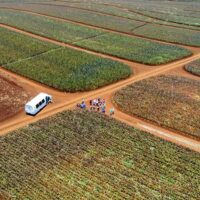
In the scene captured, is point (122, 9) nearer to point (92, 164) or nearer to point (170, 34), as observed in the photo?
point (170, 34)

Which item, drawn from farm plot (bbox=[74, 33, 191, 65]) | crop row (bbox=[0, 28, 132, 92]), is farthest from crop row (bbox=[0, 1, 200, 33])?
crop row (bbox=[0, 28, 132, 92])

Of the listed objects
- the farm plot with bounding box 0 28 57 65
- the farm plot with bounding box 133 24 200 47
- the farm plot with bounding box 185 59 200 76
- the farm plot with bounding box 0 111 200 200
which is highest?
the farm plot with bounding box 133 24 200 47

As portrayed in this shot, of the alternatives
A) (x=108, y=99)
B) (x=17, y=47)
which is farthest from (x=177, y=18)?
(x=108, y=99)

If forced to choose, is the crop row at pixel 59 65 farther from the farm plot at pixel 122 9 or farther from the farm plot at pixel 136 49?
the farm plot at pixel 122 9

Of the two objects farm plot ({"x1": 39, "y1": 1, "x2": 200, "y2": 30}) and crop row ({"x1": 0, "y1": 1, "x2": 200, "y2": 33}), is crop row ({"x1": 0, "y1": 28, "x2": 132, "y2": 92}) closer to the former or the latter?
crop row ({"x1": 0, "y1": 1, "x2": 200, "y2": 33})

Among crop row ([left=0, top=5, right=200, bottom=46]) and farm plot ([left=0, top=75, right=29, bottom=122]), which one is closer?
farm plot ([left=0, top=75, right=29, bottom=122])

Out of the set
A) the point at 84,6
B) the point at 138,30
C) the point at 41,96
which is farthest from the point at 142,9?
the point at 41,96

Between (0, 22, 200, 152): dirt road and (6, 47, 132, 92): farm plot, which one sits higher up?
(6, 47, 132, 92): farm plot
